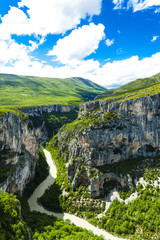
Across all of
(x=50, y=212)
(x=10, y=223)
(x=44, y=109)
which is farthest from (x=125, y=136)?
(x=44, y=109)

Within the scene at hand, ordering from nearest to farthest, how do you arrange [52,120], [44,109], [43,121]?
[43,121]
[52,120]
[44,109]

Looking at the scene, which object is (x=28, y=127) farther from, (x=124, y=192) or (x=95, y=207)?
(x=124, y=192)

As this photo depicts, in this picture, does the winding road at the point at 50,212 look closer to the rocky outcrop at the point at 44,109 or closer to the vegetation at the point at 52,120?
the vegetation at the point at 52,120

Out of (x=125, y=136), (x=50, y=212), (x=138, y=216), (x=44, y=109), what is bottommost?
(x=50, y=212)

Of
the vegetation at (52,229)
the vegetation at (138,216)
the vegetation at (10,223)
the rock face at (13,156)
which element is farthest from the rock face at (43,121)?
the vegetation at (10,223)

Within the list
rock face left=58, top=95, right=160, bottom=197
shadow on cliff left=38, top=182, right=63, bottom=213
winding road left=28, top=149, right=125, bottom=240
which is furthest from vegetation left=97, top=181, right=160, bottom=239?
shadow on cliff left=38, top=182, right=63, bottom=213

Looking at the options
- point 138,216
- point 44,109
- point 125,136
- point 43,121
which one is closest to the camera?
point 138,216

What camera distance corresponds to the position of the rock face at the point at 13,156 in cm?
4945

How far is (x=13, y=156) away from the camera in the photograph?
5400 cm

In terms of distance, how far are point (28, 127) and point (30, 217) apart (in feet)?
132

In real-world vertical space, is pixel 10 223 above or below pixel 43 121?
below

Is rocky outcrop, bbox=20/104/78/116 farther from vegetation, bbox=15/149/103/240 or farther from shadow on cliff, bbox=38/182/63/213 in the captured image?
vegetation, bbox=15/149/103/240

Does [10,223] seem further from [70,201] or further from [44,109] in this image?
[44,109]

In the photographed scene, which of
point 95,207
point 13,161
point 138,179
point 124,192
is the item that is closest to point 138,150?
point 138,179
